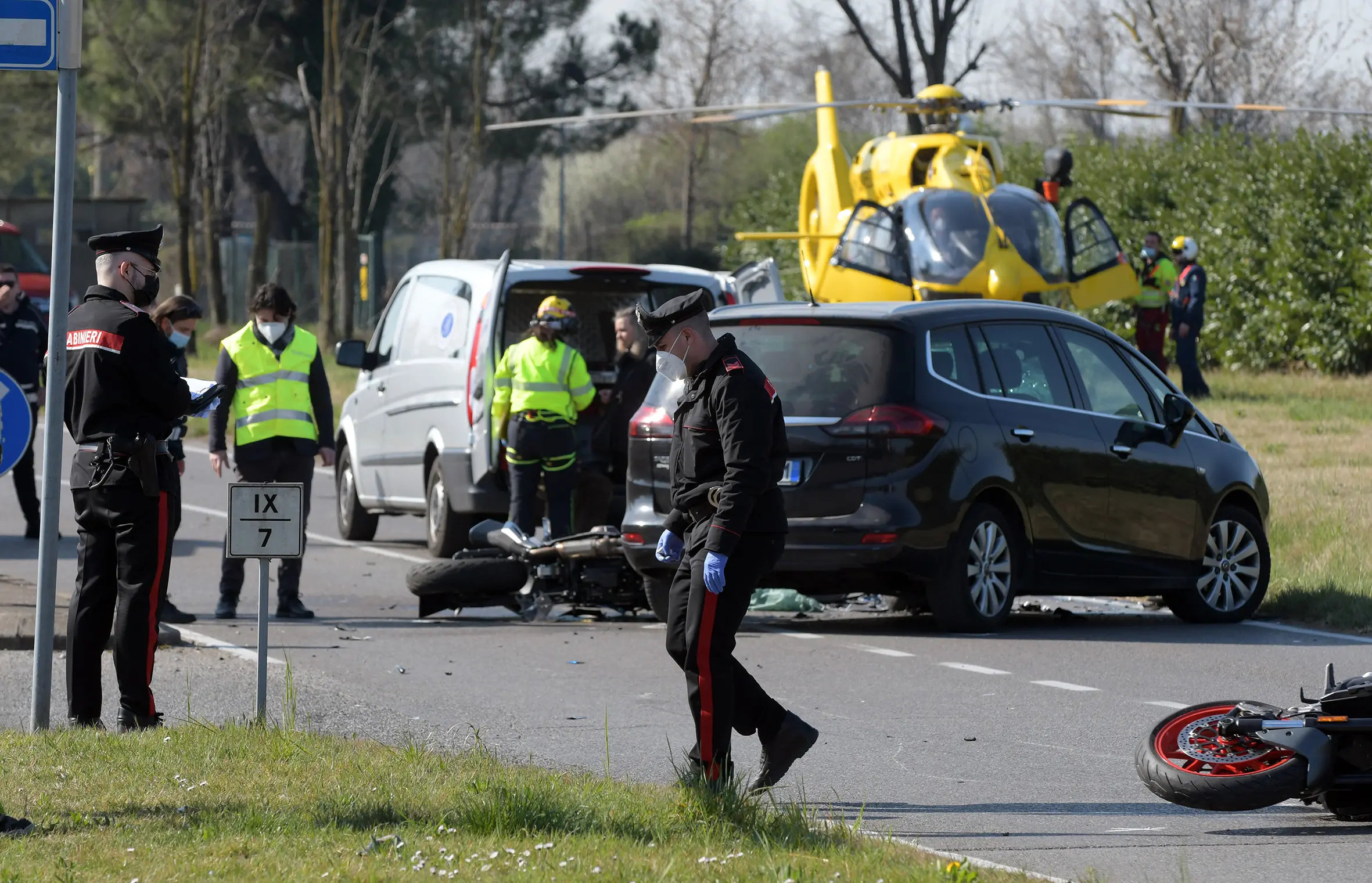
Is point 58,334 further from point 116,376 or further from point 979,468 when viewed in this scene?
point 979,468

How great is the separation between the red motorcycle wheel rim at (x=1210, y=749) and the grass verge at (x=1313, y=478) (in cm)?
501

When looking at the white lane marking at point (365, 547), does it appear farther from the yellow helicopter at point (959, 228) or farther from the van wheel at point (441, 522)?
the yellow helicopter at point (959, 228)

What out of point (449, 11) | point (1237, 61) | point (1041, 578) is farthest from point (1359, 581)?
point (1237, 61)

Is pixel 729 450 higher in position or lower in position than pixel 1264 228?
lower

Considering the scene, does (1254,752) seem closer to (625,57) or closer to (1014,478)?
(1014,478)

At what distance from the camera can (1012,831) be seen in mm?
6199

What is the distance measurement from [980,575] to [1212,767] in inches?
173

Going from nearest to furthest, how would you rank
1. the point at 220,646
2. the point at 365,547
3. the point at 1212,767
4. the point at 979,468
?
the point at 1212,767
the point at 220,646
the point at 979,468
the point at 365,547

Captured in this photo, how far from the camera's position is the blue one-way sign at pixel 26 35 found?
7.34 m

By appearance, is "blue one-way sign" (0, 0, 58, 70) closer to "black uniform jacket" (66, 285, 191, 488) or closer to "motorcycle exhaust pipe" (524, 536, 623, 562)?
"black uniform jacket" (66, 285, 191, 488)

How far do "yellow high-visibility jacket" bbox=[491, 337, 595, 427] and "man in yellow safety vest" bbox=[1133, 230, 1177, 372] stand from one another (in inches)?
546

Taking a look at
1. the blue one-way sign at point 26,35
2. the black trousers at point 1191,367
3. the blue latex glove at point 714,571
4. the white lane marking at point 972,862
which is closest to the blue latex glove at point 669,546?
the blue latex glove at point 714,571

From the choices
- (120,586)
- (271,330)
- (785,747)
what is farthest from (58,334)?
(271,330)

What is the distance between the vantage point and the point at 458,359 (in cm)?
1338
